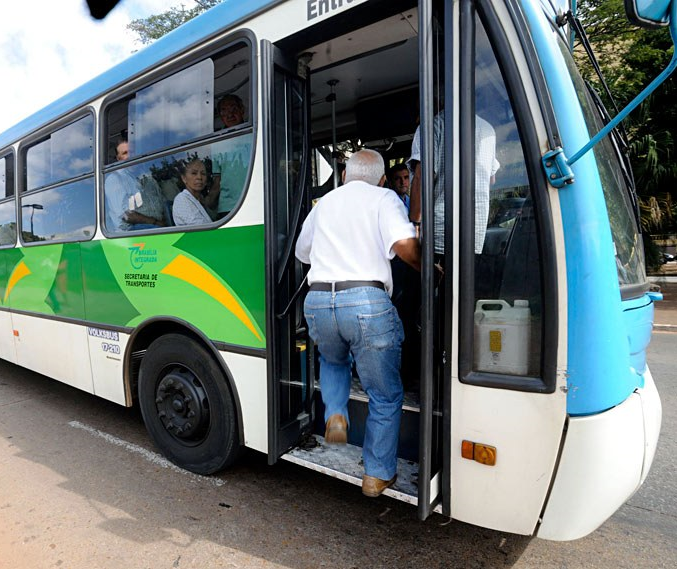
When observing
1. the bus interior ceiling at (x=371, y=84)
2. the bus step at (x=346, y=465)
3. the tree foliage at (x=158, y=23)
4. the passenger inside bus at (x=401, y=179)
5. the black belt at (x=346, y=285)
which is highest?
the tree foliage at (x=158, y=23)

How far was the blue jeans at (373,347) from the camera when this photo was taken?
2297 millimetres

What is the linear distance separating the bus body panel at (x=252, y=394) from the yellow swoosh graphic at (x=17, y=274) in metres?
3.25

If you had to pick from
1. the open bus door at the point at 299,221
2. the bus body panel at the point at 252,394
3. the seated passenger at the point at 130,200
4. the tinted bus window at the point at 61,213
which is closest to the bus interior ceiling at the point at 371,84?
the open bus door at the point at 299,221

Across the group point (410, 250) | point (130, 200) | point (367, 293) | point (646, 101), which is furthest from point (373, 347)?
point (646, 101)

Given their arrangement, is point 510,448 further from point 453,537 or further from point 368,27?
point 368,27

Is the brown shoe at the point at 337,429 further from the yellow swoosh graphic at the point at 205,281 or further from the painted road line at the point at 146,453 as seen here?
the painted road line at the point at 146,453

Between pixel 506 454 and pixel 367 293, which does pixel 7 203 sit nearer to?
pixel 367 293

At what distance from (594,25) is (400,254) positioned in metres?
11.4

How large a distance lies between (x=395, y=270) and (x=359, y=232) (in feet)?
3.14

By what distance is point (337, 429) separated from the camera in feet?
8.30

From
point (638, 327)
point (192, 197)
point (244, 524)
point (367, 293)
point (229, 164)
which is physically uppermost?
point (229, 164)

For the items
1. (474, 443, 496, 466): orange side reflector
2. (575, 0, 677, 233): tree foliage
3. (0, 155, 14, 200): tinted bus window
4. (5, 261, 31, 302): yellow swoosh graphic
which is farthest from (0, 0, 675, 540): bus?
(575, 0, 677, 233): tree foliage

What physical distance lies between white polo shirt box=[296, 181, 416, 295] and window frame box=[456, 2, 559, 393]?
41cm

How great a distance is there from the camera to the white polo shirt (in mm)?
2311
